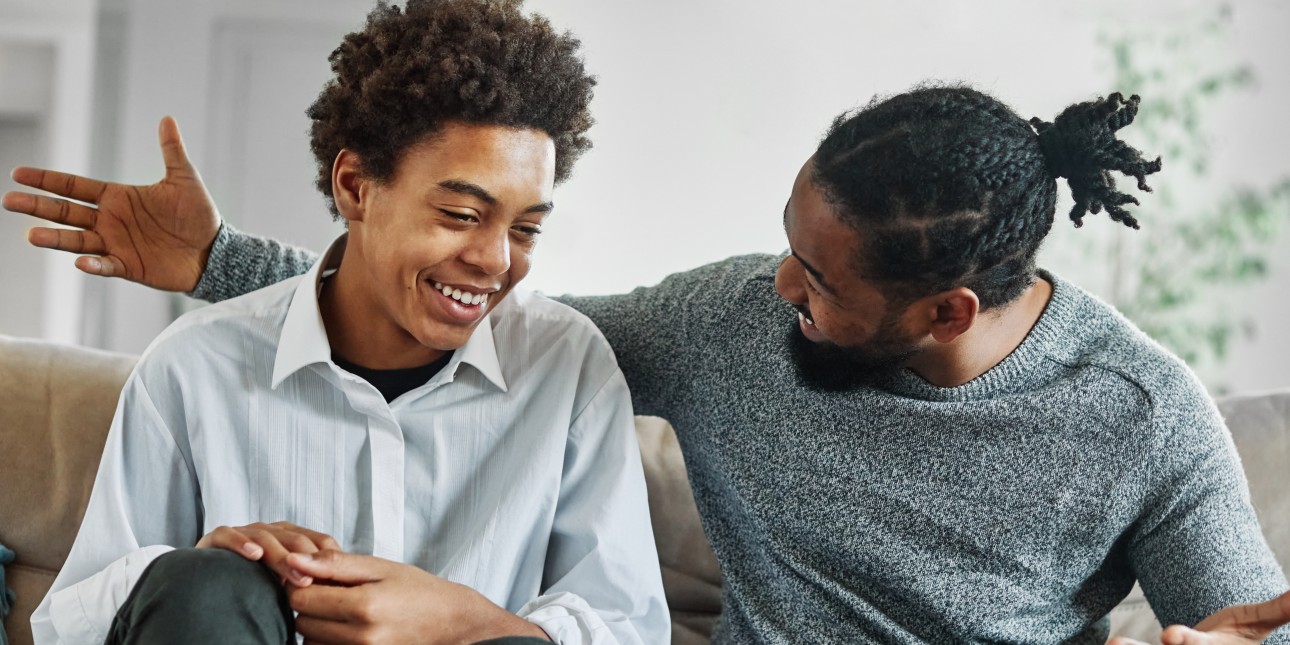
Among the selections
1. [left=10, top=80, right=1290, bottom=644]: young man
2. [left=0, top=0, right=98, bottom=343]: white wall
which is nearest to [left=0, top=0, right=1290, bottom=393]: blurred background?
[left=0, top=0, right=98, bottom=343]: white wall

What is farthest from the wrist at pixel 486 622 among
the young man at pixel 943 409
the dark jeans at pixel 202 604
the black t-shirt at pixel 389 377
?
the young man at pixel 943 409

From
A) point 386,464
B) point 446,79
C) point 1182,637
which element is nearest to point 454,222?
point 446,79

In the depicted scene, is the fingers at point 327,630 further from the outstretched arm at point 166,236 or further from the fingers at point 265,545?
the outstretched arm at point 166,236

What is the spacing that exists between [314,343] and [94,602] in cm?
35

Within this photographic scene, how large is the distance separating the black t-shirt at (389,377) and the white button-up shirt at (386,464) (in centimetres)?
3

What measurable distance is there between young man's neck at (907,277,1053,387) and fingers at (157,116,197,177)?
102cm

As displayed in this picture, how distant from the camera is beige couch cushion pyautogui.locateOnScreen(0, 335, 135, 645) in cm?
168

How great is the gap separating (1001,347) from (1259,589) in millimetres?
390

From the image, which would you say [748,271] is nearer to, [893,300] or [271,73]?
[893,300]

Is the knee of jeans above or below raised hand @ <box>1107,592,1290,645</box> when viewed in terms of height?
below

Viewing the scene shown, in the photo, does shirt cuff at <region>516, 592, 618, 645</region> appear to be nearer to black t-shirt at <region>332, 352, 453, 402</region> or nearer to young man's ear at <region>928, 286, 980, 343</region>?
black t-shirt at <region>332, 352, 453, 402</region>

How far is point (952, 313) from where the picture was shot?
1326mm

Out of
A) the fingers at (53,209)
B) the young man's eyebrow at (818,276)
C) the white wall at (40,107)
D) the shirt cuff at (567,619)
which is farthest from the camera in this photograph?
the white wall at (40,107)

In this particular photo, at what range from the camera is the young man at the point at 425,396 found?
4.03ft
